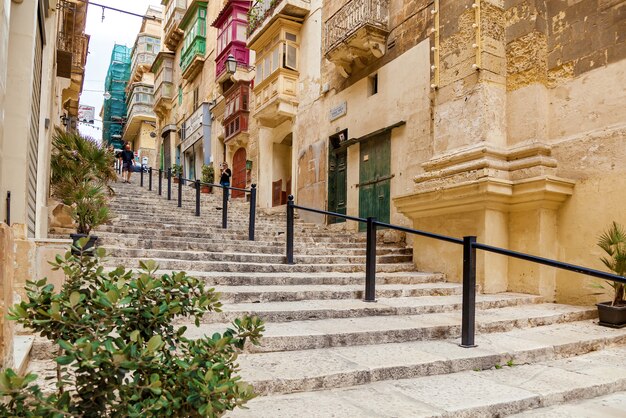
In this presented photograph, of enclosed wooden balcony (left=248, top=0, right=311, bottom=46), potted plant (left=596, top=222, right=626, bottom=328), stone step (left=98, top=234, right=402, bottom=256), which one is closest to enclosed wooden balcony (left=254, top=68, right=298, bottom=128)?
enclosed wooden balcony (left=248, top=0, right=311, bottom=46)

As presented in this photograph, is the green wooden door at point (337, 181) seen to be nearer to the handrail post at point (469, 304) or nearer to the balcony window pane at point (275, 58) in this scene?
the balcony window pane at point (275, 58)

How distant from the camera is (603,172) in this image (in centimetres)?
655

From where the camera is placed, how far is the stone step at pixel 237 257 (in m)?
6.77

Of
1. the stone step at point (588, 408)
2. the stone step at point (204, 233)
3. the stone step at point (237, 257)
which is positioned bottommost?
the stone step at point (588, 408)

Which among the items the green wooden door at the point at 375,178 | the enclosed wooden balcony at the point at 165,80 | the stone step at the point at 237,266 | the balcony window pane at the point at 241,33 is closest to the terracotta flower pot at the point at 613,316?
the stone step at the point at 237,266

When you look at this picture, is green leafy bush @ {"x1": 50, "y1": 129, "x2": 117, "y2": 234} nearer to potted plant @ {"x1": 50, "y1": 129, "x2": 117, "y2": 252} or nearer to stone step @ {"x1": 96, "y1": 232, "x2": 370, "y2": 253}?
potted plant @ {"x1": 50, "y1": 129, "x2": 117, "y2": 252}

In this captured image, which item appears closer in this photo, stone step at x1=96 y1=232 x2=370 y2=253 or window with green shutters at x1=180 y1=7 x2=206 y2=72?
stone step at x1=96 y1=232 x2=370 y2=253

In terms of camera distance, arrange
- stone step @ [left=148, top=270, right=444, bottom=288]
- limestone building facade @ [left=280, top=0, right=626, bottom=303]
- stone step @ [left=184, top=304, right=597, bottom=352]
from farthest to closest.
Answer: limestone building facade @ [left=280, top=0, right=626, bottom=303]
stone step @ [left=148, top=270, right=444, bottom=288]
stone step @ [left=184, top=304, right=597, bottom=352]

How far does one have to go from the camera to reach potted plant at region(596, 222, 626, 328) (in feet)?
18.3

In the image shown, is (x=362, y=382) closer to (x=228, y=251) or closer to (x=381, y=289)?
(x=381, y=289)

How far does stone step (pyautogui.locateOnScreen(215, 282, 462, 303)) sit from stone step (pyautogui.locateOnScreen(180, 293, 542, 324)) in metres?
0.14

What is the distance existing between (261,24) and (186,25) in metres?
16.7

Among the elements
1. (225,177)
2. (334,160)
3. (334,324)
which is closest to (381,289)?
(334,324)

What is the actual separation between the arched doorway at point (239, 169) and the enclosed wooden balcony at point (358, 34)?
10086mm
